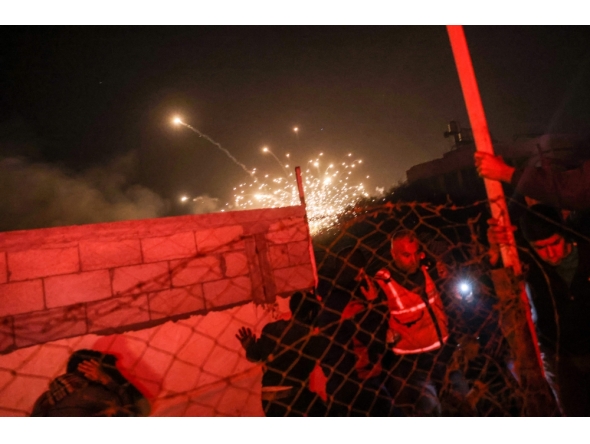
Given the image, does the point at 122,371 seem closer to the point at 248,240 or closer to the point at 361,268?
the point at 248,240

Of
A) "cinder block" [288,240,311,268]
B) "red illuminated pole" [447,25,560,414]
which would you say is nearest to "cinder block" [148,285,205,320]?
"cinder block" [288,240,311,268]

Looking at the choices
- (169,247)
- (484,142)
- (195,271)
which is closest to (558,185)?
(484,142)

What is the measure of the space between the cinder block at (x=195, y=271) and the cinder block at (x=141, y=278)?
2.6 inches

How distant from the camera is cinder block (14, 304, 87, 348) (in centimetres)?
231

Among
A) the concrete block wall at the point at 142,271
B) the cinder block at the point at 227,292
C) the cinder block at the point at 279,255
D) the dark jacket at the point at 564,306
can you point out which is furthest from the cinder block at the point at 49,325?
the dark jacket at the point at 564,306

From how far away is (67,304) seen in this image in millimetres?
2434

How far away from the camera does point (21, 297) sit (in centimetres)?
233

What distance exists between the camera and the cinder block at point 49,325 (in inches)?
90.8

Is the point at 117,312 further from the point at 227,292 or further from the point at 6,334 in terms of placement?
the point at 227,292

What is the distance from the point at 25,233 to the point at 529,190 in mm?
3249

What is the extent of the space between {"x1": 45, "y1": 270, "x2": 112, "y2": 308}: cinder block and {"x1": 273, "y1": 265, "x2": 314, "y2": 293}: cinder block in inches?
50.3

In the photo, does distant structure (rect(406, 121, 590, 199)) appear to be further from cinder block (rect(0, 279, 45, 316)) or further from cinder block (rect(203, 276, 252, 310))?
cinder block (rect(0, 279, 45, 316))

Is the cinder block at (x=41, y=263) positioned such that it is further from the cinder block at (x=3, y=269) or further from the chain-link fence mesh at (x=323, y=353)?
the chain-link fence mesh at (x=323, y=353)

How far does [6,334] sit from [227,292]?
4.70 feet
